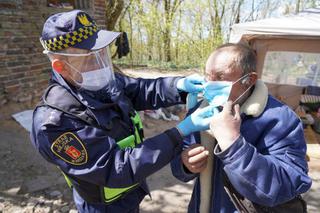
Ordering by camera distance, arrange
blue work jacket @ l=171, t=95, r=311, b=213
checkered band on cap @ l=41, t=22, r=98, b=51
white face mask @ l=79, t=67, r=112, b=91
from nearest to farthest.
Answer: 1. blue work jacket @ l=171, t=95, r=311, b=213
2. checkered band on cap @ l=41, t=22, r=98, b=51
3. white face mask @ l=79, t=67, r=112, b=91

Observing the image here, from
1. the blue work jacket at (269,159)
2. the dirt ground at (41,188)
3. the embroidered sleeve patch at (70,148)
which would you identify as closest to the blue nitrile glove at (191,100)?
the blue work jacket at (269,159)

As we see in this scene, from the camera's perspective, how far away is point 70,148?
1209 millimetres

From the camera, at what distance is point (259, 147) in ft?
3.82

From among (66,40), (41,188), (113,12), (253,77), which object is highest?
(66,40)

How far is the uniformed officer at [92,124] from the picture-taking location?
1.22 meters

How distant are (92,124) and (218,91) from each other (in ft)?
2.00

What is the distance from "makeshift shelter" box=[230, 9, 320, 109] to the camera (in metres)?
4.36

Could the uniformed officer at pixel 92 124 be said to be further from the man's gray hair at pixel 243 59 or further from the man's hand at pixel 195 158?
the man's gray hair at pixel 243 59

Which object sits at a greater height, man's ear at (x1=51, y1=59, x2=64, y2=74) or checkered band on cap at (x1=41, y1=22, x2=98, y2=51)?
checkered band on cap at (x1=41, y1=22, x2=98, y2=51)

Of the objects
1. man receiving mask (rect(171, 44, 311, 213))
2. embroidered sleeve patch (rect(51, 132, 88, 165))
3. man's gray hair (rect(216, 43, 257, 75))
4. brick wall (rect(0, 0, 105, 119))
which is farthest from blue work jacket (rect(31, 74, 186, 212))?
brick wall (rect(0, 0, 105, 119))

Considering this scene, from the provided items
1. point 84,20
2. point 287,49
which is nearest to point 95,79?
point 84,20

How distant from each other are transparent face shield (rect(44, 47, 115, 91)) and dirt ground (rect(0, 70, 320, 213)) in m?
1.86

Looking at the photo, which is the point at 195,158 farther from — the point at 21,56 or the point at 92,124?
the point at 21,56

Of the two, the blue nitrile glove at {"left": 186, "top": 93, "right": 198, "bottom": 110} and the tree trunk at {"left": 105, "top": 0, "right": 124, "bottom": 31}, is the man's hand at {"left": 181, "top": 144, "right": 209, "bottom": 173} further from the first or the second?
the tree trunk at {"left": 105, "top": 0, "right": 124, "bottom": 31}
